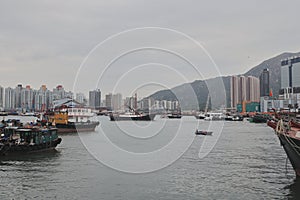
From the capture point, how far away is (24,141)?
29719 mm

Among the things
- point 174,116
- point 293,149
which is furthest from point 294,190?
point 174,116

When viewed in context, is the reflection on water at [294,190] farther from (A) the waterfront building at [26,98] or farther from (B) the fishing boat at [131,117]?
(A) the waterfront building at [26,98]

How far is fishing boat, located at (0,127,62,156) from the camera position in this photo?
27969 millimetres

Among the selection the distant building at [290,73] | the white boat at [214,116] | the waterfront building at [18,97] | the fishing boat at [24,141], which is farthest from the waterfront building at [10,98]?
the fishing boat at [24,141]

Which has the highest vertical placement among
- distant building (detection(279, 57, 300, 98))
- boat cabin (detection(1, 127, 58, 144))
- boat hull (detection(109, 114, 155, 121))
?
distant building (detection(279, 57, 300, 98))

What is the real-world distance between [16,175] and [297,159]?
638 inches

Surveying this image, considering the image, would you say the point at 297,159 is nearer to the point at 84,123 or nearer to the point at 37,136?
the point at 37,136

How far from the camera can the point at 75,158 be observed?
28094 millimetres

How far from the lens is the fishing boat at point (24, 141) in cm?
2797

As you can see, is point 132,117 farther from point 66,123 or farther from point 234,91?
point 234,91

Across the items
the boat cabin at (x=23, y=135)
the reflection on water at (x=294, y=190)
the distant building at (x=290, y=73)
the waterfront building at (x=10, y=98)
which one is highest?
the distant building at (x=290, y=73)

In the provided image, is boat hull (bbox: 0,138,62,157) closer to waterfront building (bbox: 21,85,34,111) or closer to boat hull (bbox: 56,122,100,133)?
boat hull (bbox: 56,122,100,133)

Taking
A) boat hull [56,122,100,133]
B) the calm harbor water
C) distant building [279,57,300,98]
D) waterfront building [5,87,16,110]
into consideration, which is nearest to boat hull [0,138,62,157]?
the calm harbor water

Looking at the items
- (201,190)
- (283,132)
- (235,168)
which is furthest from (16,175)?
(283,132)
